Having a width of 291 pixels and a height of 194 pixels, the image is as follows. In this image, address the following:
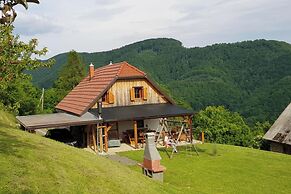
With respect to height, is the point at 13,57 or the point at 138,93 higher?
the point at 13,57

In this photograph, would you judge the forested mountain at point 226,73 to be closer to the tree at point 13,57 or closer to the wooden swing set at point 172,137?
the wooden swing set at point 172,137

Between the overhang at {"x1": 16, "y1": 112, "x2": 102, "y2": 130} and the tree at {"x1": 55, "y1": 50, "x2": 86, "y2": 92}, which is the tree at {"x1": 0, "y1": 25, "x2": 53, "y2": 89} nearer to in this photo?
the overhang at {"x1": 16, "y1": 112, "x2": 102, "y2": 130}

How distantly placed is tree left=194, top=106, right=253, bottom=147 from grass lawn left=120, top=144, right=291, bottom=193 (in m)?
13.5

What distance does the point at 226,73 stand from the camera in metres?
142

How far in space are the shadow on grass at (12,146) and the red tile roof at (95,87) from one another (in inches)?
508

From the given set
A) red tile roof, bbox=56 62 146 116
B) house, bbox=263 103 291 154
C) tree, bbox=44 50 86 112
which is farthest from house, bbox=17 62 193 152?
tree, bbox=44 50 86 112

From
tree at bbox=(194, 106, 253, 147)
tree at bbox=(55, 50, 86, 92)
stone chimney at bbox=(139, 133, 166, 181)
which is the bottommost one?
tree at bbox=(194, 106, 253, 147)

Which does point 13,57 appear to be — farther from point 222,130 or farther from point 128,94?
point 222,130

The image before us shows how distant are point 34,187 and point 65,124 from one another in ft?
49.2

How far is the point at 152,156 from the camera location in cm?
1416

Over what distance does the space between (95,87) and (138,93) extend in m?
3.54

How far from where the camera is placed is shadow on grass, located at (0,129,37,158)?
11117mm

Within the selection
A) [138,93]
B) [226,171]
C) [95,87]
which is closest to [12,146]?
[226,171]

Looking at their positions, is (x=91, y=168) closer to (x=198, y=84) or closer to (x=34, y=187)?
(x=34, y=187)
